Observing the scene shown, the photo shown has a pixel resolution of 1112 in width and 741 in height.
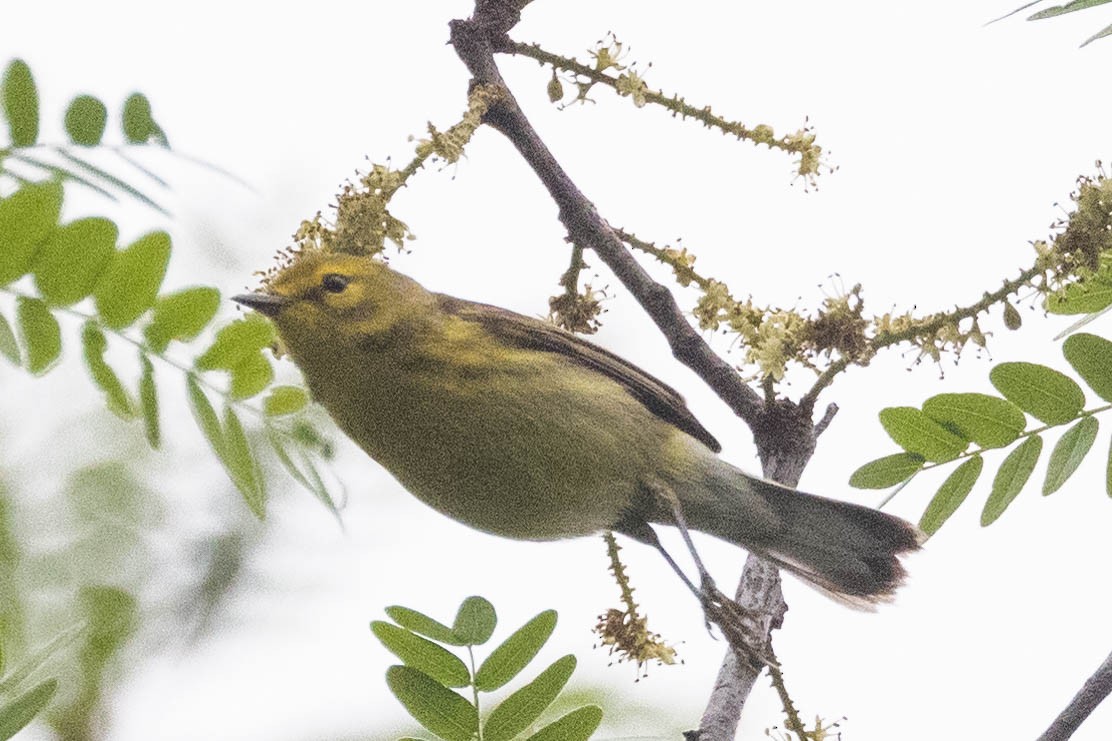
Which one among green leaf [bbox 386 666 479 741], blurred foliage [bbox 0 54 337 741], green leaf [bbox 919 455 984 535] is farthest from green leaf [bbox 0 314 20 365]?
green leaf [bbox 919 455 984 535]

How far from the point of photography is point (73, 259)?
6.06 feet

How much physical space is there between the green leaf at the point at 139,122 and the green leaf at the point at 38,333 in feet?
1.08

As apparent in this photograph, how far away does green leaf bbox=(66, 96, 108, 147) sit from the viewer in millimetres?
2020

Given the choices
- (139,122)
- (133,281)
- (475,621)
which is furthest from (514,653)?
(139,122)

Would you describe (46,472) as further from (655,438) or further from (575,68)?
(655,438)

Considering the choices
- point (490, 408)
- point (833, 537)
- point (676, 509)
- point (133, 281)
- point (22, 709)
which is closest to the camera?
point (22, 709)

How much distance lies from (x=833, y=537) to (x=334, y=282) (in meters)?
1.71

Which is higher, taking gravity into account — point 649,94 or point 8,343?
point 649,94

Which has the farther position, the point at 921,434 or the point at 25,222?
the point at 921,434

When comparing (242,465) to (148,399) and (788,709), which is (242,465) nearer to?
(148,399)

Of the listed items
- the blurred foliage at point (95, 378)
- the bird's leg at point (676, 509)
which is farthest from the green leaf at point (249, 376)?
the bird's leg at point (676, 509)

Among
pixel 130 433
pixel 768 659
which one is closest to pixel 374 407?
pixel 130 433

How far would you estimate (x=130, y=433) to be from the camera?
8.80 ft

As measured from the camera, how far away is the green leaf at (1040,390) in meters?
2.21
